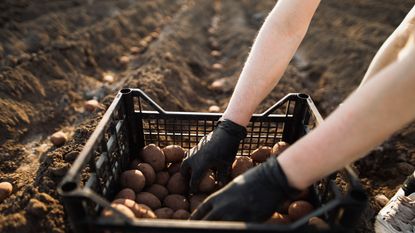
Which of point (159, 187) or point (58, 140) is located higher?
point (159, 187)

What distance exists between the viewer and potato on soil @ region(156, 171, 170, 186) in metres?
1.90

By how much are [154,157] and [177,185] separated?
0.71 feet

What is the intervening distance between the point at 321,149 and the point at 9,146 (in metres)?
2.70

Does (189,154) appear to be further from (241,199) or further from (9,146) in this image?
(9,146)

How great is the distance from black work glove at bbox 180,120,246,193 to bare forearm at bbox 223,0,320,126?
72mm

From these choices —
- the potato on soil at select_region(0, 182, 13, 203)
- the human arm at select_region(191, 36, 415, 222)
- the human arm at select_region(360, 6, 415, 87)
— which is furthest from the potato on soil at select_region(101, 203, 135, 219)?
the human arm at select_region(360, 6, 415, 87)

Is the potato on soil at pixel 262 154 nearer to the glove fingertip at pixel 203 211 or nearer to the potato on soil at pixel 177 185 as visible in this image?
the potato on soil at pixel 177 185

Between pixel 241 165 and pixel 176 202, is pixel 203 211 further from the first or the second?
pixel 241 165

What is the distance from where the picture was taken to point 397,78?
109cm

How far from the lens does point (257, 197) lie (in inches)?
50.7

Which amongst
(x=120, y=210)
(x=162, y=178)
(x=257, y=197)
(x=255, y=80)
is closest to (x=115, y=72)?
(x=162, y=178)

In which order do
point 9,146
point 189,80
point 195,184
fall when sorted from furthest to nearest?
point 189,80
point 9,146
point 195,184

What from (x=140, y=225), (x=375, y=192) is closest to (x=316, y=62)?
(x=375, y=192)

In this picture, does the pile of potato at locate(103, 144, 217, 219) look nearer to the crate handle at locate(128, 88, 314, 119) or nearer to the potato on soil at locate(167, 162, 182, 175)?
the potato on soil at locate(167, 162, 182, 175)
